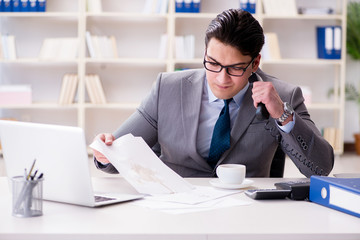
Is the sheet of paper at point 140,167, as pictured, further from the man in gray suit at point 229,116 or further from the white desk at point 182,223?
the white desk at point 182,223

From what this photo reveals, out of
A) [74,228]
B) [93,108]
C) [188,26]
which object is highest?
[188,26]

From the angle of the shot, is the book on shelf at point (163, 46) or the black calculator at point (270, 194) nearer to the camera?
the black calculator at point (270, 194)

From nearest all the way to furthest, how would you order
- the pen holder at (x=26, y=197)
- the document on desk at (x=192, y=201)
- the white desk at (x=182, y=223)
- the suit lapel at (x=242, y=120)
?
the white desk at (x=182, y=223) → the pen holder at (x=26, y=197) → the document on desk at (x=192, y=201) → the suit lapel at (x=242, y=120)

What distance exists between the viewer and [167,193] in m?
1.52

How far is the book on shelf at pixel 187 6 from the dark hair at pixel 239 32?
3519 mm

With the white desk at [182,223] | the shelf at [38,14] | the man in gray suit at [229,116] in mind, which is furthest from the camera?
the shelf at [38,14]

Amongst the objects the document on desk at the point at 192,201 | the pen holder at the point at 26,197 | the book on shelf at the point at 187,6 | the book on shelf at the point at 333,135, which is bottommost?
the book on shelf at the point at 333,135

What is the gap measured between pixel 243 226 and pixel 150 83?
446 cm

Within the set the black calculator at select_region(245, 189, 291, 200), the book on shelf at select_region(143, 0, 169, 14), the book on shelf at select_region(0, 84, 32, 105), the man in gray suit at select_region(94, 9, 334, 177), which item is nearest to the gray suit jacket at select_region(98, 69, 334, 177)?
the man in gray suit at select_region(94, 9, 334, 177)

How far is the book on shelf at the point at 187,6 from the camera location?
5246 millimetres

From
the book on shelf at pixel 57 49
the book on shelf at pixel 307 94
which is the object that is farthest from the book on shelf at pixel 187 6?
the book on shelf at pixel 307 94

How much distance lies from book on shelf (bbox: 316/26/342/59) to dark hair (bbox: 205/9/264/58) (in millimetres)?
3728

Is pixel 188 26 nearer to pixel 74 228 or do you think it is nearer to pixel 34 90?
pixel 34 90

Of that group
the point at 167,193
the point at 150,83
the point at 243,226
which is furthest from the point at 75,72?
the point at 243,226
